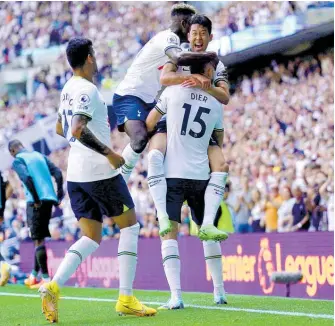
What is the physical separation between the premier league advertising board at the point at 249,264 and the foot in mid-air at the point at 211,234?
394cm

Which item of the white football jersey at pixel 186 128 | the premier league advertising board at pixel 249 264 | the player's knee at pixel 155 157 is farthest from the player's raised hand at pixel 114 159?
the premier league advertising board at pixel 249 264

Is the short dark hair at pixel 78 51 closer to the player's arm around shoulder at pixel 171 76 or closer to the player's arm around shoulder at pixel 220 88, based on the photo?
the player's arm around shoulder at pixel 171 76

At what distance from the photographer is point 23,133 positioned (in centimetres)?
2923

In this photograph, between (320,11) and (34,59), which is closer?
(320,11)

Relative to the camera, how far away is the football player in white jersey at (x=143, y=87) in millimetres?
9219

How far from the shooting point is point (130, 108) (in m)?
9.45

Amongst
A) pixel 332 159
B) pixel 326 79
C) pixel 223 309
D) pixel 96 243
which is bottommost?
pixel 223 309

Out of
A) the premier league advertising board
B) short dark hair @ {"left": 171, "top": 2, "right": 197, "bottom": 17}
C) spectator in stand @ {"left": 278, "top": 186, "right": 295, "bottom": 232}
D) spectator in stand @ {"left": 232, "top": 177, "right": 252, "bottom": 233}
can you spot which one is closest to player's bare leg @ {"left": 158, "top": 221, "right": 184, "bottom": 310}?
short dark hair @ {"left": 171, "top": 2, "right": 197, "bottom": 17}

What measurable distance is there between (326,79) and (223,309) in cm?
1249

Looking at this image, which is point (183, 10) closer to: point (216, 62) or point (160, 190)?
point (216, 62)

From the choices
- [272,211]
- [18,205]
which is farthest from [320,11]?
[272,211]

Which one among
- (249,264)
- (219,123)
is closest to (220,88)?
(219,123)

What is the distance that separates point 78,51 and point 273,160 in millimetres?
10147

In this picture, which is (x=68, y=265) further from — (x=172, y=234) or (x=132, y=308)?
(x=172, y=234)
